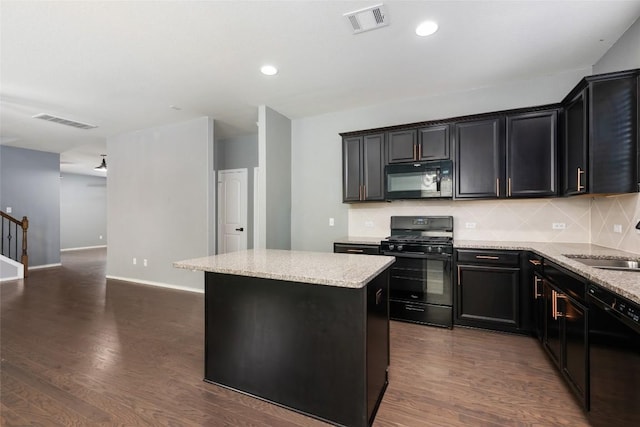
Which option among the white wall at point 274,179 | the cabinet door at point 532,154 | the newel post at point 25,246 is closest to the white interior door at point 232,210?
the white wall at point 274,179

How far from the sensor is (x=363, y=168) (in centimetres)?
392

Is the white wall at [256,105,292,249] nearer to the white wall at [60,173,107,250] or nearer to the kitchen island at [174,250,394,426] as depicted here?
the kitchen island at [174,250,394,426]

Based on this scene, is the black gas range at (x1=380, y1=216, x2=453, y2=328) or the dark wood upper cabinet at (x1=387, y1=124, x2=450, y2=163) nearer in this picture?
the black gas range at (x1=380, y1=216, x2=453, y2=328)

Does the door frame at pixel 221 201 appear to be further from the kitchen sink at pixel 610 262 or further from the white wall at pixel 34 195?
the kitchen sink at pixel 610 262

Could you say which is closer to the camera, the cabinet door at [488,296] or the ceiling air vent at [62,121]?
the cabinet door at [488,296]

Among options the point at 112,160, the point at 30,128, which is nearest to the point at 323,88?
the point at 112,160

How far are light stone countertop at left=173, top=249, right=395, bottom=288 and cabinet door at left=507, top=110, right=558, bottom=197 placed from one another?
1996 mm

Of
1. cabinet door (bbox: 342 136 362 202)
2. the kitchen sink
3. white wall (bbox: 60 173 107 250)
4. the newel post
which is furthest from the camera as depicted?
white wall (bbox: 60 173 107 250)

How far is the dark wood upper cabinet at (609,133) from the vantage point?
2271 mm

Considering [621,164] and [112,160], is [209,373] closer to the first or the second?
[621,164]

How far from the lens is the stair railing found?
6.07m

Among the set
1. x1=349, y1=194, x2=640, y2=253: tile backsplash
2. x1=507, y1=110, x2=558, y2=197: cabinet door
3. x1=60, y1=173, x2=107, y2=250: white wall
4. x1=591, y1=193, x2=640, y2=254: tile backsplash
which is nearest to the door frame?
x1=349, y1=194, x2=640, y2=253: tile backsplash

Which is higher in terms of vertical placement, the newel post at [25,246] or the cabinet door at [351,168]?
the cabinet door at [351,168]

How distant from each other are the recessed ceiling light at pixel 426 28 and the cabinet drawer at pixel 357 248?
221 cm
